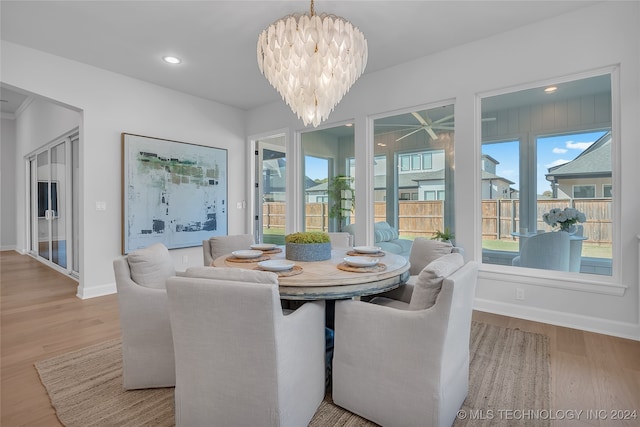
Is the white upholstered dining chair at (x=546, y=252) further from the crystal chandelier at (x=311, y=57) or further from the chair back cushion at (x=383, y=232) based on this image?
the crystal chandelier at (x=311, y=57)

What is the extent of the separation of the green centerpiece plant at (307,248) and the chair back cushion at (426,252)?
0.98 meters

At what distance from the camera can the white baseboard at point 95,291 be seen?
3773 millimetres

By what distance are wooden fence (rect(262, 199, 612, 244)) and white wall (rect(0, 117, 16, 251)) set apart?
7573 mm

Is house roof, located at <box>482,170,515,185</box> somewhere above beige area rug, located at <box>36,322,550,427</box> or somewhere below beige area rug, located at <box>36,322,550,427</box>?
above

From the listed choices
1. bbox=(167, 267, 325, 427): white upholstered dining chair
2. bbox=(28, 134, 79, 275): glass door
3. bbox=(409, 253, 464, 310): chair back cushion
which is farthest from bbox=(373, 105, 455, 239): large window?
bbox=(28, 134, 79, 275): glass door

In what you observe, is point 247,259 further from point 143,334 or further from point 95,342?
point 95,342

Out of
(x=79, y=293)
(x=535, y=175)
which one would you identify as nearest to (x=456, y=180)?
(x=535, y=175)

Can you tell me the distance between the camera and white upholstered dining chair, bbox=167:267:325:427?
1.30 meters

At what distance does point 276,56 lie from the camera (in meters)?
2.27

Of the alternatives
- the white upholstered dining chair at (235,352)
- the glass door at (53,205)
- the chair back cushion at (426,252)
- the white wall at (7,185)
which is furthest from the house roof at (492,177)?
the white wall at (7,185)

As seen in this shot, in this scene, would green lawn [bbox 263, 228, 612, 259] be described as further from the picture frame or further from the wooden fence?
the picture frame

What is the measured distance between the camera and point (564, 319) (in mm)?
2846

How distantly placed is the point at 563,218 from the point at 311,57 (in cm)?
276

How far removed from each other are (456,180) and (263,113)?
3347 millimetres
